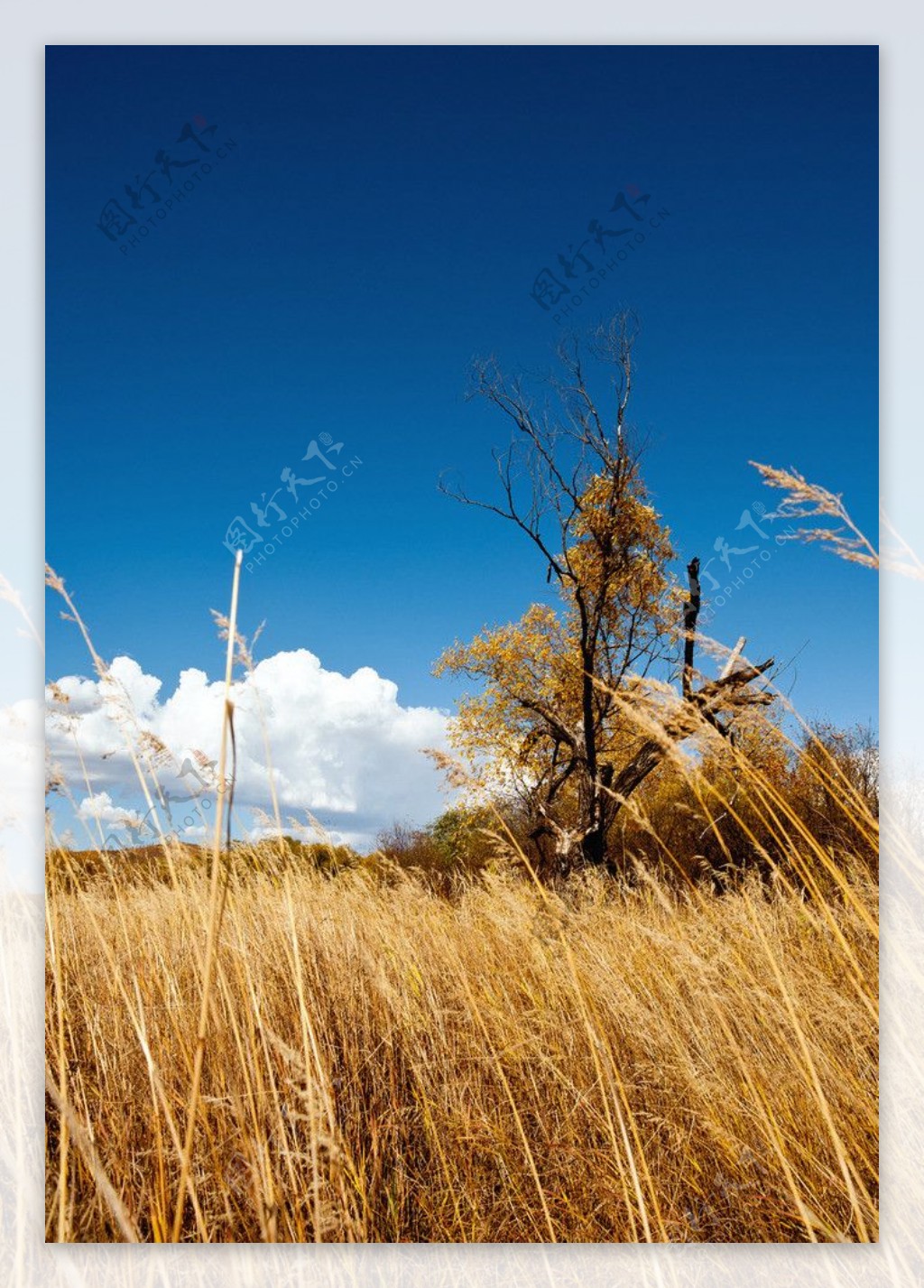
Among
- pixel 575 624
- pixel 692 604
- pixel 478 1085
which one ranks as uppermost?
pixel 575 624

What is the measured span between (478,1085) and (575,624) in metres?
2.08

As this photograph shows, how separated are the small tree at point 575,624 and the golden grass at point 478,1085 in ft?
1.99

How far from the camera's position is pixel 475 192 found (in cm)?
292

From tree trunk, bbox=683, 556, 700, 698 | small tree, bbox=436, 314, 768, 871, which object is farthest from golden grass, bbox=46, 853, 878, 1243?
tree trunk, bbox=683, 556, 700, 698

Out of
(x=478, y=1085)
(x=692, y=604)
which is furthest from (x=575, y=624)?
(x=478, y=1085)

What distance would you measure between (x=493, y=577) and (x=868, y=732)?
3.88 feet

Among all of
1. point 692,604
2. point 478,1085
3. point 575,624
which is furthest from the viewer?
point 575,624

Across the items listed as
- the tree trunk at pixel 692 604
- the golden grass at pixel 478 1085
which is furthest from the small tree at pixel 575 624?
the golden grass at pixel 478 1085

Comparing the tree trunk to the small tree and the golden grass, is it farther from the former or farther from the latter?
the golden grass

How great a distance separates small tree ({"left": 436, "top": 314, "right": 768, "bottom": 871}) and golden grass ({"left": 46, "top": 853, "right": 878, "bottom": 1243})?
23.9 inches

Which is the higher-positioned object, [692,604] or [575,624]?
[575,624]

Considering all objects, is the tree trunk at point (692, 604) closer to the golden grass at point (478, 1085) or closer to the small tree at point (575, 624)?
the small tree at point (575, 624)

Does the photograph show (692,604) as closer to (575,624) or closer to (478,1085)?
(575,624)

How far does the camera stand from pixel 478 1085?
2.14 metres
